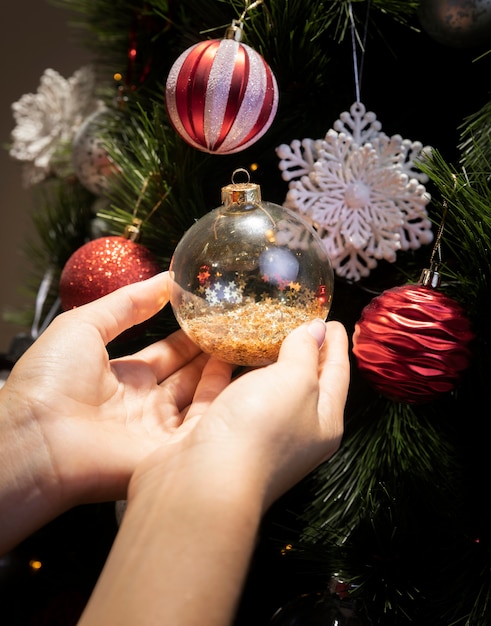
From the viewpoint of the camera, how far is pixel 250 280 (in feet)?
1.74

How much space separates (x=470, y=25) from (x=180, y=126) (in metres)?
0.27

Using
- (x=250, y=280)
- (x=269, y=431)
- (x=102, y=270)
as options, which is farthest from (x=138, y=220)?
(x=269, y=431)

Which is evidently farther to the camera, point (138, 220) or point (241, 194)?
point (138, 220)

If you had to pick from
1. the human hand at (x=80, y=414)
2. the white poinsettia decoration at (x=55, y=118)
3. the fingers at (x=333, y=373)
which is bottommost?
the human hand at (x=80, y=414)

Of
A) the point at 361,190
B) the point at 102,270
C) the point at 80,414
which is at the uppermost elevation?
the point at 361,190

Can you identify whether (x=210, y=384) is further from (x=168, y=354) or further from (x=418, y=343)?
(x=418, y=343)

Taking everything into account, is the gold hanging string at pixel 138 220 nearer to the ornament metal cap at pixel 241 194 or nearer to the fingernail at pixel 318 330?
the ornament metal cap at pixel 241 194

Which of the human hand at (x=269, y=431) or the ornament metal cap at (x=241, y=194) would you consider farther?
the ornament metal cap at (x=241, y=194)

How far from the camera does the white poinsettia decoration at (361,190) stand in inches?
22.4

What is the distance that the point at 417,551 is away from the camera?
53cm

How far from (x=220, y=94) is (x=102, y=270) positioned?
204 millimetres

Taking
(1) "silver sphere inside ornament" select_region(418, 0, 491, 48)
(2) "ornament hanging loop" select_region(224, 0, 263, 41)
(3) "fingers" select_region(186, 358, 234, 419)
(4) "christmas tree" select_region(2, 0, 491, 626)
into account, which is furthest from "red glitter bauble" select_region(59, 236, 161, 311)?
(1) "silver sphere inside ornament" select_region(418, 0, 491, 48)

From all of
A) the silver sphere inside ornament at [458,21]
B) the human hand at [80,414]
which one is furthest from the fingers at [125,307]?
the silver sphere inside ornament at [458,21]

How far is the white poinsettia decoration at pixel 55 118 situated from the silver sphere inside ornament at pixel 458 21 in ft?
1.66
